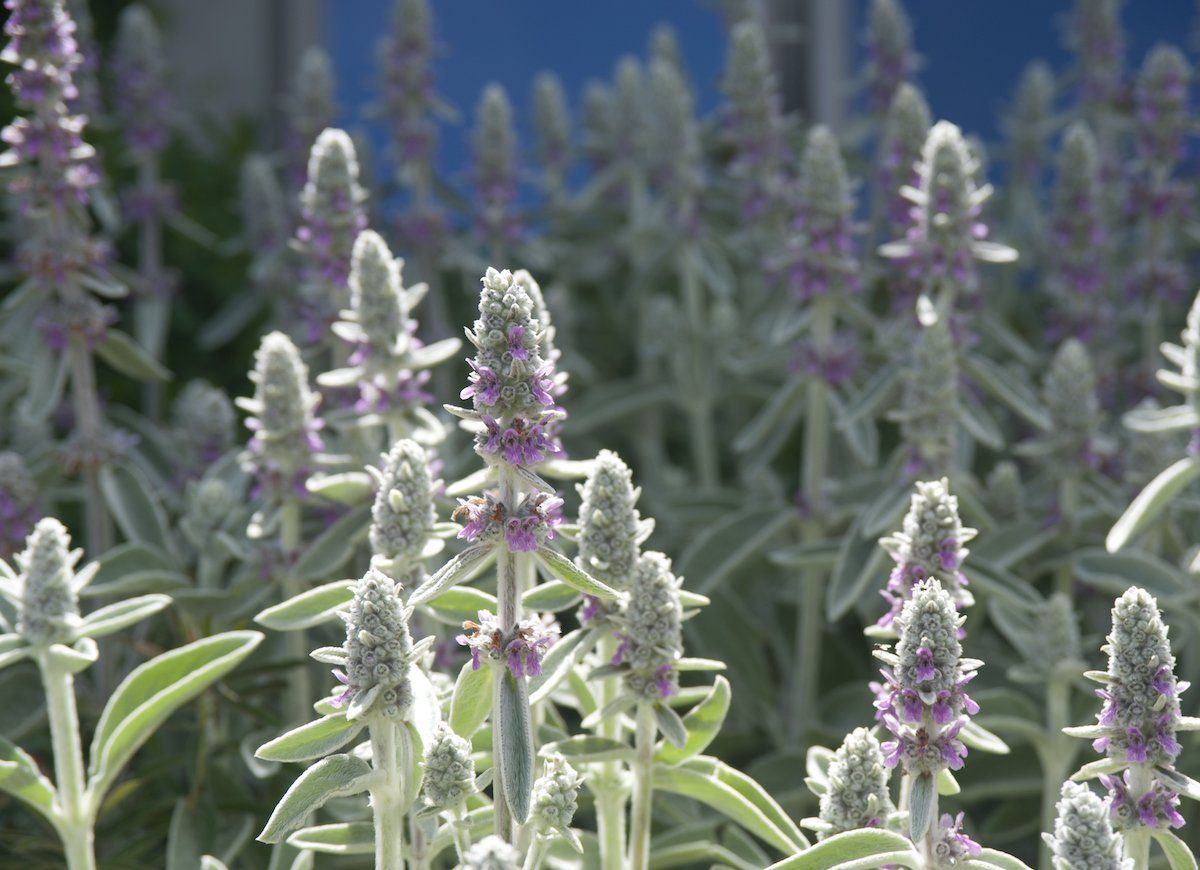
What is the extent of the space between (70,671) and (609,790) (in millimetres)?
723

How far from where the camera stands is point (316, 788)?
159 centimetres

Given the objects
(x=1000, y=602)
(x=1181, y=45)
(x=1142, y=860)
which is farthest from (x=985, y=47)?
(x=1142, y=860)

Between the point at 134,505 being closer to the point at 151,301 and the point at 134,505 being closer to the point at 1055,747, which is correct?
the point at 151,301

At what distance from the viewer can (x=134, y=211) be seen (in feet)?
12.1

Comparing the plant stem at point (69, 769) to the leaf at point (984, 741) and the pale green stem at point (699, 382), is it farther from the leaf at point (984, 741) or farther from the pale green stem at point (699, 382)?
the pale green stem at point (699, 382)

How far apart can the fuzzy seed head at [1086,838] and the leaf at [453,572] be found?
0.65m

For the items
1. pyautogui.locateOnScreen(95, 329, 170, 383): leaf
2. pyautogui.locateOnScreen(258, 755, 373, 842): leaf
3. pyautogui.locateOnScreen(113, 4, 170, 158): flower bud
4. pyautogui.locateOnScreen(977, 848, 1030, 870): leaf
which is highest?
pyautogui.locateOnScreen(113, 4, 170, 158): flower bud

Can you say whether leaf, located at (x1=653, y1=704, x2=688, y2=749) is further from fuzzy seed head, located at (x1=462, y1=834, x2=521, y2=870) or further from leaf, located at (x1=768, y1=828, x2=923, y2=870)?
fuzzy seed head, located at (x1=462, y1=834, x2=521, y2=870)

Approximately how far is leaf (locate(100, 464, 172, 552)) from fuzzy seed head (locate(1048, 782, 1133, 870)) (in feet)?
5.88

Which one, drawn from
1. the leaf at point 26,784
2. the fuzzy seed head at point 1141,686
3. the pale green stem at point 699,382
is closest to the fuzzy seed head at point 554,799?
the fuzzy seed head at point 1141,686

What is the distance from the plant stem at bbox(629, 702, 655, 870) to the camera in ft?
6.03

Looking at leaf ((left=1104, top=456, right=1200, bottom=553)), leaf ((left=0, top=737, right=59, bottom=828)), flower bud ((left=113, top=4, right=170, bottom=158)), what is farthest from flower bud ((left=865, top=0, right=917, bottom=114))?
leaf ((left=0, top=737, right=59, bottom=828))

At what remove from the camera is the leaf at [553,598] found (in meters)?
1.88

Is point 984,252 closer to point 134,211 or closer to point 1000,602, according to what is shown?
point 1000,602
